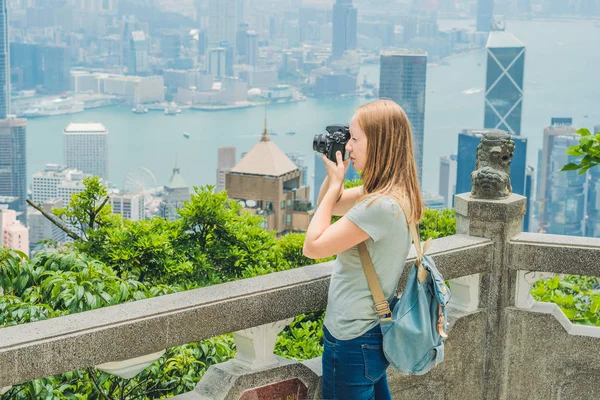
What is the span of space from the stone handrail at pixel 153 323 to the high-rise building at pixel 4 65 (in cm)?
11361

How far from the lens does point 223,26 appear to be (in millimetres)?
127688

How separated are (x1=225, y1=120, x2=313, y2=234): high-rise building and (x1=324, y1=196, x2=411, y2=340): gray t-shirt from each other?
145 feet

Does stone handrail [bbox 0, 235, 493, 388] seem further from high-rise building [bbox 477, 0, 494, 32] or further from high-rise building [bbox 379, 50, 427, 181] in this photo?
high-rise building [bbox 477, 0, 494, 32]

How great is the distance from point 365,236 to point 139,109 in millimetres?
118871

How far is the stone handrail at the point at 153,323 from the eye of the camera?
5.90 feet

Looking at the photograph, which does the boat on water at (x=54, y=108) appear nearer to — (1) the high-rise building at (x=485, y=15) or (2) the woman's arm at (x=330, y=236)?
(1) the high-rise building at (x=485, y=15)

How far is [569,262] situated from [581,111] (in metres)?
108

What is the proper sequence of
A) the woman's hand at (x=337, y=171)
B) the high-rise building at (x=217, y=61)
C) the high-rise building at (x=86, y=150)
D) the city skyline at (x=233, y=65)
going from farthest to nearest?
the high-rise building at (x=217, y=61), the city skyline at (x=233, y=65), the high-rise building at (x=86, y=150), the woman's hand at (x=337, y=171)

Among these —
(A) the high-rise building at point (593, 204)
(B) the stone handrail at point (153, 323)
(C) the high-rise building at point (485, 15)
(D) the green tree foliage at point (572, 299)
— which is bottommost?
(A) the high-rise building at point (593, 204)

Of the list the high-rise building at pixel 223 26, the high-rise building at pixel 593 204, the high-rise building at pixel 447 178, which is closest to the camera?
the high-rise building at pixel 593 204

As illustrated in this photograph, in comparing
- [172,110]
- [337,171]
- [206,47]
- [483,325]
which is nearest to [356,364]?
[337,171]

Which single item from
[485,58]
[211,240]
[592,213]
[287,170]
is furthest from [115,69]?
[211,240]

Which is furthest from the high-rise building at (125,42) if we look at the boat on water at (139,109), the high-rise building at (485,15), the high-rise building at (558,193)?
the high-rise building at (558,193)

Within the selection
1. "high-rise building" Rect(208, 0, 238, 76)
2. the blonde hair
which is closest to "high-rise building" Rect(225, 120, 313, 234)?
the blonde hair
